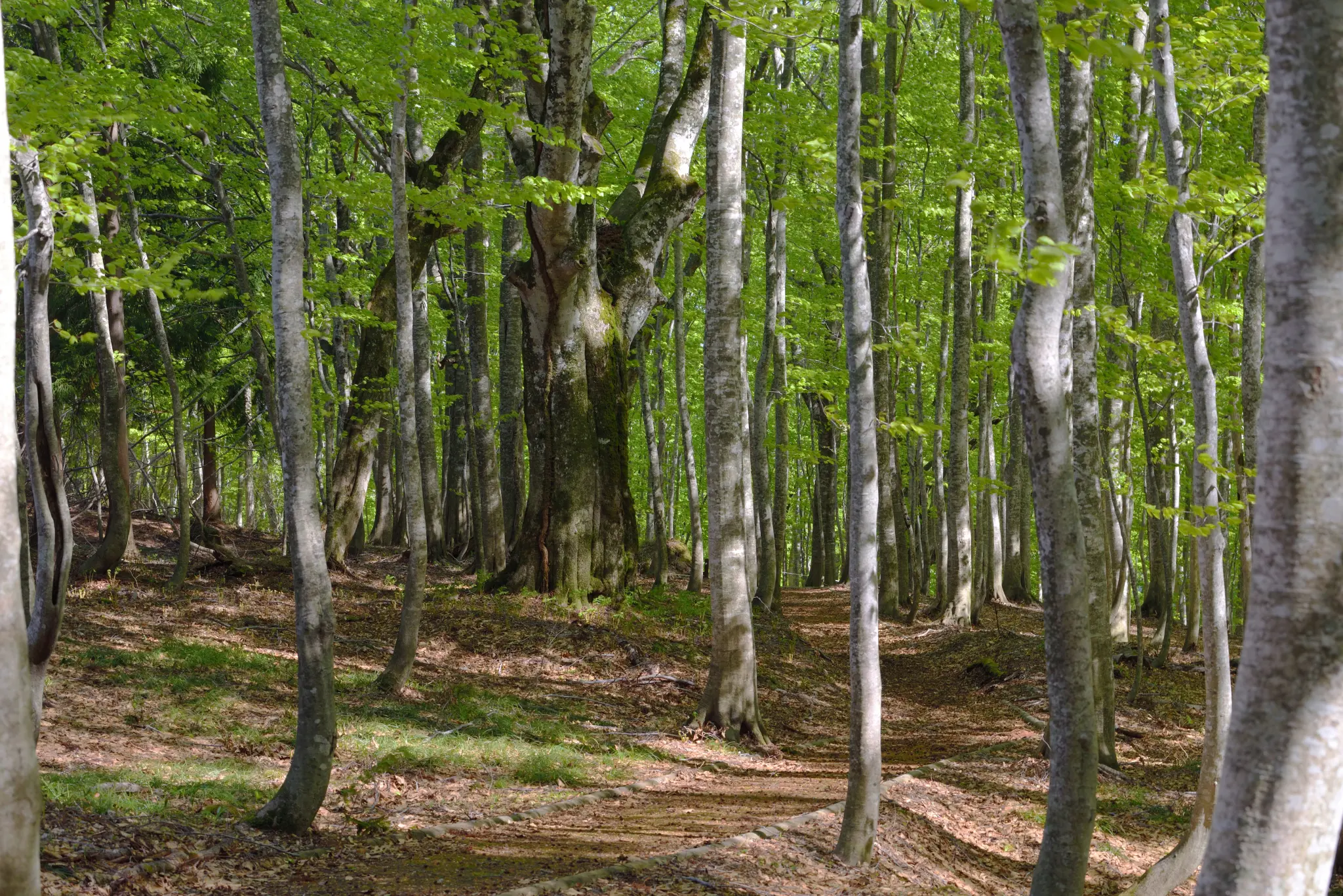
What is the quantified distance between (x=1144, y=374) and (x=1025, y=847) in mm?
9466

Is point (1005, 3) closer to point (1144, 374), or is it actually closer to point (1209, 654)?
point (1209, 654)

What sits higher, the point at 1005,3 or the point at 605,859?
the point at 1005,3

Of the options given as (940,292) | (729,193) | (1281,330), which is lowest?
(1281,330)

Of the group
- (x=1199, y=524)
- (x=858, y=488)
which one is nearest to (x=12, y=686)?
(x=858, y=488)

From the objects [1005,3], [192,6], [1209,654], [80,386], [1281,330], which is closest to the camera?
[1281,330]

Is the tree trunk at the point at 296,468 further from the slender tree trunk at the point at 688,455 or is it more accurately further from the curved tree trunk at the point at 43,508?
the slender tree trunk at the point at 688,455

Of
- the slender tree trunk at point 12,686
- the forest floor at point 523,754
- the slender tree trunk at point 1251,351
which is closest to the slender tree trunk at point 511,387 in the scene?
the forest floor at point 523,754

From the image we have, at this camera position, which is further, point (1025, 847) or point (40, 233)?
point (1025, 847)

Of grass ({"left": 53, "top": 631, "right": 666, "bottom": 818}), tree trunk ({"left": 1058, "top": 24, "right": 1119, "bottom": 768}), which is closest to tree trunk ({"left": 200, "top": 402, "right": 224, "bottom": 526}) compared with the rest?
grass ({"left": 53, "top": 631, "right": 666, "bottom": 818})

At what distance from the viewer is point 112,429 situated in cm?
1186

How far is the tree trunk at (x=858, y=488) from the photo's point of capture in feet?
18.8

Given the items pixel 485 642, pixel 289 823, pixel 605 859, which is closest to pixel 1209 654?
pixel 605 859

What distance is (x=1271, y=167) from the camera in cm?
226

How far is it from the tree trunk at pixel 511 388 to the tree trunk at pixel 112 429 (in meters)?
5.21
